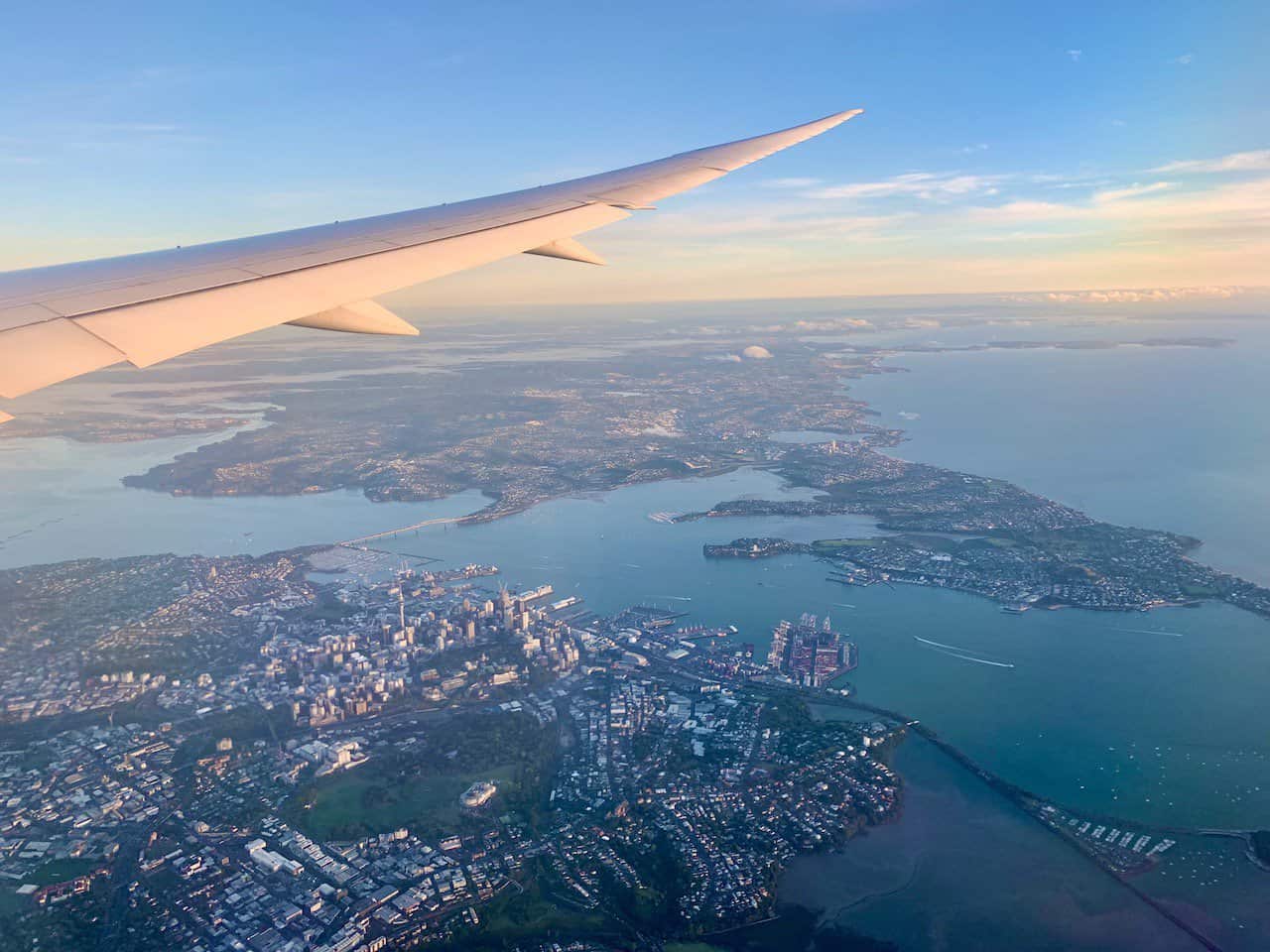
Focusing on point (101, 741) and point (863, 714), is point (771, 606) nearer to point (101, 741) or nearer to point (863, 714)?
point (863, 714)

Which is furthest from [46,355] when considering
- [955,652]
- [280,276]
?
[955,652]

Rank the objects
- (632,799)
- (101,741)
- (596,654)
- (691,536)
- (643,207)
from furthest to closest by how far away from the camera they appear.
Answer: (691,536), (596,654), (101,741), (632,799), (643,207)

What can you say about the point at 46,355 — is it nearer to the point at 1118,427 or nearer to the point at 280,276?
the point at 280,276

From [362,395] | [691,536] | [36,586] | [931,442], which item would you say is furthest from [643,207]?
[362,395]

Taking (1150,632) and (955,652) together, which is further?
(1150,632)

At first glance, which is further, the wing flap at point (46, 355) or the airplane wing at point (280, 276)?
the airplane wing at point (280, 276)

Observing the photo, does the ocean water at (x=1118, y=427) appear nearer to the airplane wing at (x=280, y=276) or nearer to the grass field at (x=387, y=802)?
the grass field at (x=387, y=802)

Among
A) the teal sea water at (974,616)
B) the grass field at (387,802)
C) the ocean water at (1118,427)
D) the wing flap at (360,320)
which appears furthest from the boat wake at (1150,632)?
the wing flap at (360,320)

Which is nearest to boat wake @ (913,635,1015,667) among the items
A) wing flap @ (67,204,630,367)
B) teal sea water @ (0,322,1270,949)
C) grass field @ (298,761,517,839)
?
teal sea water @ (0,322,1270,949)
